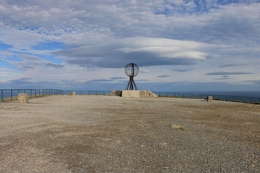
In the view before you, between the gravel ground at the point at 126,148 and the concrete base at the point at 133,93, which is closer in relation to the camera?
the gravel ground at the point at 126,148

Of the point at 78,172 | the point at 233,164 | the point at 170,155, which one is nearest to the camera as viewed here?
the point at 78,172

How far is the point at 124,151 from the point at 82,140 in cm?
204

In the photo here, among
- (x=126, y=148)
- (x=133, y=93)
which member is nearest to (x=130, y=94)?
(x=133, y=93)

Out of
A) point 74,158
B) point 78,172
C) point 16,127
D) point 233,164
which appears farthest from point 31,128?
point 233,164

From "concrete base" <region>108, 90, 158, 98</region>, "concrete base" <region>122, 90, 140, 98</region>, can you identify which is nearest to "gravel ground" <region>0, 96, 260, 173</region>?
"concrete base" <region>122, 90, 140, 98</region>

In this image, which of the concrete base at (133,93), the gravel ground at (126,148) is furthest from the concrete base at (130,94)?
the gravel ground at (126,148)

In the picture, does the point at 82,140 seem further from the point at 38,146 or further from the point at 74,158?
the point at 74,158

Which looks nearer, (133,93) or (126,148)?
(126,148)

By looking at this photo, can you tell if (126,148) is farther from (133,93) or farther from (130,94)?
(133,93)

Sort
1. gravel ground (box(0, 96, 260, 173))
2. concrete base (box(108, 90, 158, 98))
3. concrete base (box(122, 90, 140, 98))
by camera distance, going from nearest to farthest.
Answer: gravel ground (box(0, 96, 260, 173)), concrete base (box(122, 90, 140, 98)), concrete base (box(108, 90, 158, 98))

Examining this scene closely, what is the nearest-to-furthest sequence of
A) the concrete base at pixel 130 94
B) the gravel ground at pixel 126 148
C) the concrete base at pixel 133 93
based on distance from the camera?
the gravel ground at pixel 126 148 < the concrete base at pixel 130 94 < the concrete base at pixel 133 93

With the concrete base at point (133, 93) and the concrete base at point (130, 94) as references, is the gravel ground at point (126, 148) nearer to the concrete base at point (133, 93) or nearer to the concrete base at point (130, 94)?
the concrete base at point (130, 94)

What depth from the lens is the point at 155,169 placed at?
6.32 meters

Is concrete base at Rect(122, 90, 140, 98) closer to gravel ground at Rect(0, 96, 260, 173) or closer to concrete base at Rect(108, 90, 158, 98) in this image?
concrete base at Rect(108, 90, 158, 98)
